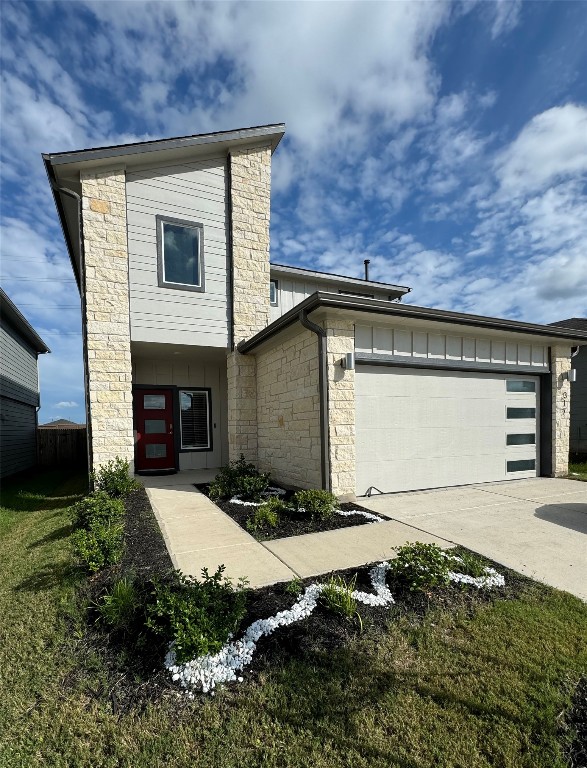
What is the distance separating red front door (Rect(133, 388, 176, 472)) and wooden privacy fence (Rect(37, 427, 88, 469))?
618 cm

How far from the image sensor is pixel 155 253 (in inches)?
295

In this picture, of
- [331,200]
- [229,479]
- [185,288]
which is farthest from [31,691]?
[331,200]

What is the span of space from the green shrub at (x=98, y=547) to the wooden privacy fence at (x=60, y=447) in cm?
1165

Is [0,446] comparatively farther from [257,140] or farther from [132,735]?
[132,735]

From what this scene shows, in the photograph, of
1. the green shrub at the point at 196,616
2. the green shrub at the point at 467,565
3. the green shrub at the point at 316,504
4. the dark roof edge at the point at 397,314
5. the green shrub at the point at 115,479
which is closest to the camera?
the green shrub at the point at 196,616

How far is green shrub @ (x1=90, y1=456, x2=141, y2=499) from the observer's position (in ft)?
21.0

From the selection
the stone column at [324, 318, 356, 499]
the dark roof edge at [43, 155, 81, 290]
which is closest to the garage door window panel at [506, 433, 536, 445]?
the stone column at [324, 318, 356, 499]

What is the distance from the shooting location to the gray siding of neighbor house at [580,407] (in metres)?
12.3

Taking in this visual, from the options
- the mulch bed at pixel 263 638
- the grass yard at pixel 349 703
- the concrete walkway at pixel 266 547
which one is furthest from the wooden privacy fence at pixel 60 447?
the grass yard at pixel 349 703

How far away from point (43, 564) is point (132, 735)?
116 inches

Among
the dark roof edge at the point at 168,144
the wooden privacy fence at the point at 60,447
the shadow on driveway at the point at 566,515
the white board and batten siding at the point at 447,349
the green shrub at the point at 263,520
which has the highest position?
the dark roof edge at the point at 168,144

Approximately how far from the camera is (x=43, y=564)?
4066 mm

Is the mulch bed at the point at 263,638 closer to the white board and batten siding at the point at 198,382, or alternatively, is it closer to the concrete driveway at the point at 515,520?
the concrete driveway at the point at 515,520

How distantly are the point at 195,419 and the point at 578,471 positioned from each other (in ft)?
30.8
